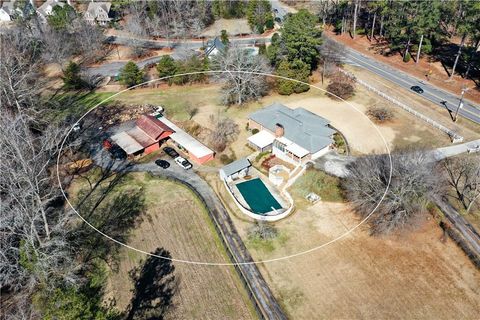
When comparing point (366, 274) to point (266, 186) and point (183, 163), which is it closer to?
point (266, 186)

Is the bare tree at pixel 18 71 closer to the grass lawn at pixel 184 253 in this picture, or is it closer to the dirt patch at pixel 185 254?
the grass lawn at pixel 184 253

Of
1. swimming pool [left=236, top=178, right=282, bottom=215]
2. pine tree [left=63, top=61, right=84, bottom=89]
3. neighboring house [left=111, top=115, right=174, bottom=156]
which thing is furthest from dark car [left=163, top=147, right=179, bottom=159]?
pine tree [left=63, top=61, right=84, bottom=89]

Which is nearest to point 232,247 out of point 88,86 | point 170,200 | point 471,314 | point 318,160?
point 170,200

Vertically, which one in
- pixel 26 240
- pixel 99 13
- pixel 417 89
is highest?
pixel 26 240

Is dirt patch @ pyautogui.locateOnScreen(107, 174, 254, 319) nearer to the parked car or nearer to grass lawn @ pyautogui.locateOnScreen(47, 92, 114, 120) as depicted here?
the parked car

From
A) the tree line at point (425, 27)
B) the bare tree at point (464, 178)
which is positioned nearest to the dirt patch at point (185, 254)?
the bare tree at point (464, 178)

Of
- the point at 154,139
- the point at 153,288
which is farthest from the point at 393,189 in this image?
the point at 154,139
